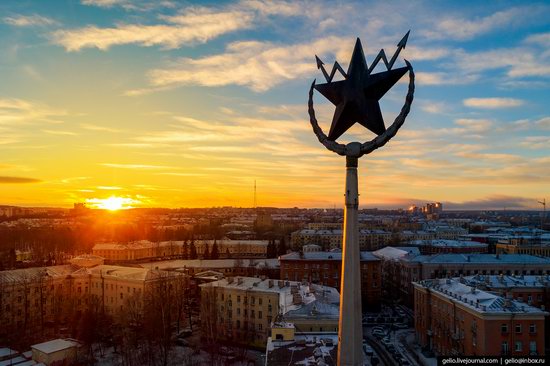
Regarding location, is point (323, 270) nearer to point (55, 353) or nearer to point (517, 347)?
point (517, 347)

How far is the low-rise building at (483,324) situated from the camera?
3094 cm

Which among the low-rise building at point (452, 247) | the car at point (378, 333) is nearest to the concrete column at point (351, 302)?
the car at point (378, 333)

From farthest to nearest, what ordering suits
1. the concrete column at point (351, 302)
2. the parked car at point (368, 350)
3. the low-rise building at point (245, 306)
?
the low-rise building at point (245, 306) < the parked car at point (368, 350) < the concrete column at point (351, 302)

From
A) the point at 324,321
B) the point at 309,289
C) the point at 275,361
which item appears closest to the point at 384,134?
the point at 275,361

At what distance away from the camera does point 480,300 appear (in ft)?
107

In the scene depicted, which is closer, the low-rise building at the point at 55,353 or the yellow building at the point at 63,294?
the low-rise building at the point at 55,353

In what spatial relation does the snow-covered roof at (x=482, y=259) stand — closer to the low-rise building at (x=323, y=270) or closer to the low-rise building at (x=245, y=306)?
the low-rise building at (x=323, y=270)

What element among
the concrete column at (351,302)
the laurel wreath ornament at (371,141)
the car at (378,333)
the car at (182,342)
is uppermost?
the laurel wreath ornament at (371,141)

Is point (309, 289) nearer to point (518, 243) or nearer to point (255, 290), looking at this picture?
point (255, 290)

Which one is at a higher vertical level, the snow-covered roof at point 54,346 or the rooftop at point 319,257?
the rooftop at point 319,257

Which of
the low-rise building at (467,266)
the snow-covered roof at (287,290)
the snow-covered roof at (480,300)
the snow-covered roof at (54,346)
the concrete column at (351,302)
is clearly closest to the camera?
the concrete column at (351,302)

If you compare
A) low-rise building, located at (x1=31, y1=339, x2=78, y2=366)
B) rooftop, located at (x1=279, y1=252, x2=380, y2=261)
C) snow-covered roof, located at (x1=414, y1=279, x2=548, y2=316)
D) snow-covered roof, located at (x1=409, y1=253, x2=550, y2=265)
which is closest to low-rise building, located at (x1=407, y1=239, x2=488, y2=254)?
snow-covered roof, located at (x1=409, y1=253, x2=550, y2=265)

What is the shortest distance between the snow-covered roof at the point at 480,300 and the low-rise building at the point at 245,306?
28.4 ft

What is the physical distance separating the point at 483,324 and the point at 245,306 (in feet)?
66.3
